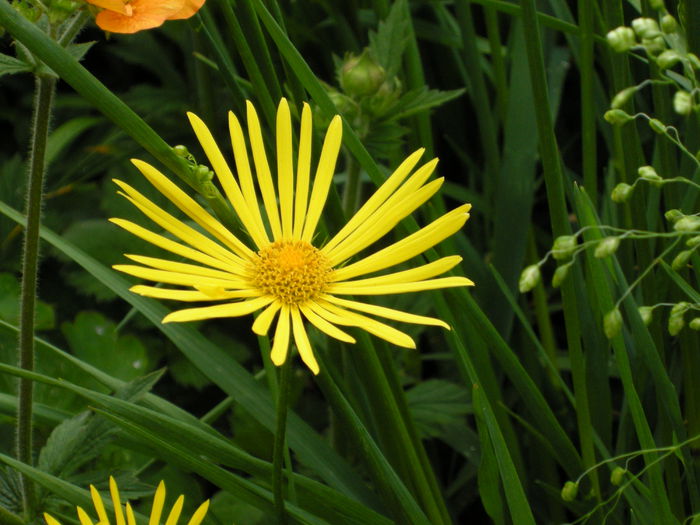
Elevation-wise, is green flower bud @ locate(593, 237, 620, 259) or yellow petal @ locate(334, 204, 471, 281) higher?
yellow petal @ locate(334, 204, 471, 281)

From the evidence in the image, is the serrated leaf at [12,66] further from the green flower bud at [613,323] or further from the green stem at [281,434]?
the green flower bud at [613,323]

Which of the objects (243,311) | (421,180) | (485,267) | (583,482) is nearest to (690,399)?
(583,482)

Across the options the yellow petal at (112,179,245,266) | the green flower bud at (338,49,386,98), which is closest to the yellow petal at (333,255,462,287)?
the yellow petal at (112,179,245,266)

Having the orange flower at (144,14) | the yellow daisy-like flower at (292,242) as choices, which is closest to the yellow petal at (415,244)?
the yellow daisy-like flower at (292,242)

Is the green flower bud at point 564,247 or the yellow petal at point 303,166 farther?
the yellow petal at point 303,166

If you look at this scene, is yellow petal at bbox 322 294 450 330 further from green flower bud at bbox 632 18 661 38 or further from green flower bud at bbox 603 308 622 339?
green flower bud at bbox 632 18 661 38

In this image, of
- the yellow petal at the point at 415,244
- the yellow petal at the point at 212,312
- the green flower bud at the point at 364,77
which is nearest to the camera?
the yellow petal at the point at 212,312

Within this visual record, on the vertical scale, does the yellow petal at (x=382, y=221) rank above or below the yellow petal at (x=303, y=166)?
below

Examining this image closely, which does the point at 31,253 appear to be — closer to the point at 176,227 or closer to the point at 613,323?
the point at 176,227
